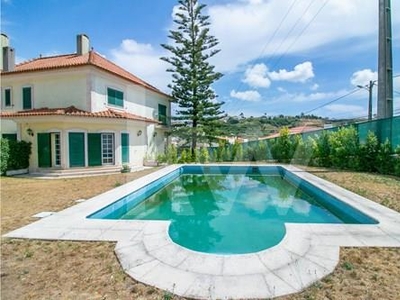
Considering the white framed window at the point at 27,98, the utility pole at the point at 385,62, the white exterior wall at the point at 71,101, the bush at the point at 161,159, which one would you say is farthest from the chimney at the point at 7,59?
the utility pole at the point at 385,62

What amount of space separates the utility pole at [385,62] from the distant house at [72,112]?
38.7 ft

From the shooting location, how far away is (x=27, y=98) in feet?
47.7

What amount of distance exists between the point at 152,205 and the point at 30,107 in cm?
1083

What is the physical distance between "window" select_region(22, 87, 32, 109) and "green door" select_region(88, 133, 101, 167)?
4.39 meters

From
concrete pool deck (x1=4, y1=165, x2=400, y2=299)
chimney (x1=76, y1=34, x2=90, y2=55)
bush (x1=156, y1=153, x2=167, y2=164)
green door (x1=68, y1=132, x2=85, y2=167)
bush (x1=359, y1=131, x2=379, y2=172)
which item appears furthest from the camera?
bush (x1=156, y1=153, x2=167, y2=164)

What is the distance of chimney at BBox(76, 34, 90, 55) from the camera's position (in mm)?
15438

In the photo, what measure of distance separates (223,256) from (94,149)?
11.2 meters

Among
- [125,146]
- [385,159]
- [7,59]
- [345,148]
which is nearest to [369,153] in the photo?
[385,159]

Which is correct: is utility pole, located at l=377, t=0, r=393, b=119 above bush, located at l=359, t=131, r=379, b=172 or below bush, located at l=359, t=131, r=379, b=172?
above

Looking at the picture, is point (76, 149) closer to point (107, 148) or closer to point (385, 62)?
point (107, 148)

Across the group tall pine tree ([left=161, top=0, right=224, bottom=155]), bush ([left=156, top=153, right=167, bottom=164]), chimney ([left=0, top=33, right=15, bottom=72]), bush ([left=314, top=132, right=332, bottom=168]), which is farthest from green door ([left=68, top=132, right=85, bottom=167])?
bush ([left=314, top=132, right=332, bottom=168])

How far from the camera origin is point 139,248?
150 inches

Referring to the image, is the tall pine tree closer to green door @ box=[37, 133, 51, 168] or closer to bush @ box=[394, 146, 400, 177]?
green door @ box=[37, 133, 51, 168]

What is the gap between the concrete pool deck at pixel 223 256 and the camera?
2859 mm
